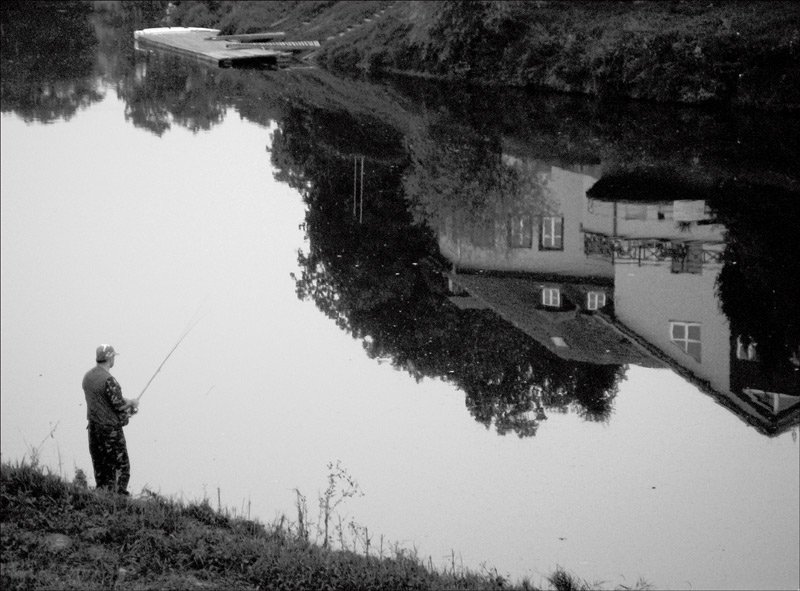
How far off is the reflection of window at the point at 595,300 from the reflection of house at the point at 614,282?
3 centimetres

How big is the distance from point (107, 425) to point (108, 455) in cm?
28

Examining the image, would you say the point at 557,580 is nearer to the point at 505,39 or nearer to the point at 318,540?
the point at 318,540

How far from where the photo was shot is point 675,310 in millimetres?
18578

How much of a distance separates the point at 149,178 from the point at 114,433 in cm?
1924

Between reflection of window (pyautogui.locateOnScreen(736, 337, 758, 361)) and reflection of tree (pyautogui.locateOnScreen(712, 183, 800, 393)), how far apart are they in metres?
0.08

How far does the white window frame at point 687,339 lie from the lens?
16.9 metres

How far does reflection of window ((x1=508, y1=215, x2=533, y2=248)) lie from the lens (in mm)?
22812

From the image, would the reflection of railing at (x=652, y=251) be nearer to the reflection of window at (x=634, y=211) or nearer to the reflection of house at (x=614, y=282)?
the reflection of house at (x=614, y=282)

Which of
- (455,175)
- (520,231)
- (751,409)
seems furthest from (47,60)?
(751,409)

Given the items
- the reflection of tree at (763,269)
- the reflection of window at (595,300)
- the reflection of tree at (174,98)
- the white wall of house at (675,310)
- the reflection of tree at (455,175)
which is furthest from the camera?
the reflection of tree at (174,98)

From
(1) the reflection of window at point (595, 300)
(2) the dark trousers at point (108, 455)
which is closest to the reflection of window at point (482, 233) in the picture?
(1) the reflection of window at point (595, 300)

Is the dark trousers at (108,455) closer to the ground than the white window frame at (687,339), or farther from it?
closer to the ground

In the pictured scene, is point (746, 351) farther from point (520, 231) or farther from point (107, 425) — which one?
point (107, 425)

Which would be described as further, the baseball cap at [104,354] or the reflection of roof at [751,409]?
the reflection of roof at [751,409]
